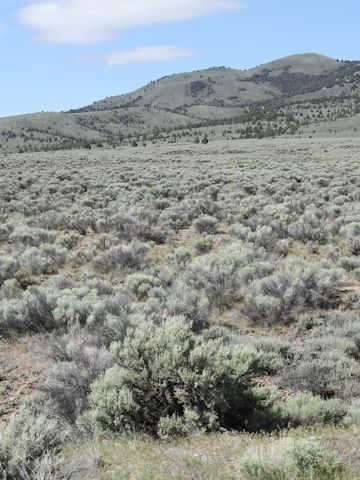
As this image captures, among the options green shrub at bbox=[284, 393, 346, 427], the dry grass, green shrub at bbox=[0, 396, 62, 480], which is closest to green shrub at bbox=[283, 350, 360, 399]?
green shrub at bbox=[284, 393, 346, 427]

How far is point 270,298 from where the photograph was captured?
29.8ft

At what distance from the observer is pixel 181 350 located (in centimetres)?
551

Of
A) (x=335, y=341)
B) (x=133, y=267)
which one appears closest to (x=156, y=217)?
(x=133, y=267)

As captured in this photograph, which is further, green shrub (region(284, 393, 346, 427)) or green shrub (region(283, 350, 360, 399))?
green shrub (region(283, 350, 360, 399))

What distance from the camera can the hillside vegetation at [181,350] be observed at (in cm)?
415

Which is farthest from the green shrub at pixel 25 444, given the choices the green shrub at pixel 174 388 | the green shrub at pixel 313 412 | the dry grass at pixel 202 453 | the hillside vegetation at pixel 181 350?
the green shrub at pixel 313 412

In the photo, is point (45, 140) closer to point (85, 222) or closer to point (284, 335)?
point (85, 222)

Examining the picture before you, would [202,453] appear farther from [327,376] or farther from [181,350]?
[327,376]

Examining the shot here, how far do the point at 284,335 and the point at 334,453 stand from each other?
4.61m

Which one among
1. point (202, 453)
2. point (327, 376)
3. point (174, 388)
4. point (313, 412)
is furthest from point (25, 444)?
point (327, 376)

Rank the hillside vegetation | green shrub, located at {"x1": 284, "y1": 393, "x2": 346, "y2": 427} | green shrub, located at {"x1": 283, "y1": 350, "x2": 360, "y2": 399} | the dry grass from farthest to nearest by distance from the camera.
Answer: green shrub, located at {"x1": 283, "y1": 350, "x2": 360, "y2": 399} < green shrub, located at {"x1": 284, "y1": 393, "x2": 346, "y2": 427} < the hillside vegetation < the dry grass

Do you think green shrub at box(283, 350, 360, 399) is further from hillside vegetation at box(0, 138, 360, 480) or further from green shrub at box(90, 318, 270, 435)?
green shrub at box(90, 318, 270, 435)

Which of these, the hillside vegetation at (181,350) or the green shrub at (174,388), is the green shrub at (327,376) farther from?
the green shrub at (174,388)

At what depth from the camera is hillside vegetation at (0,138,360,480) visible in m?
4.15
